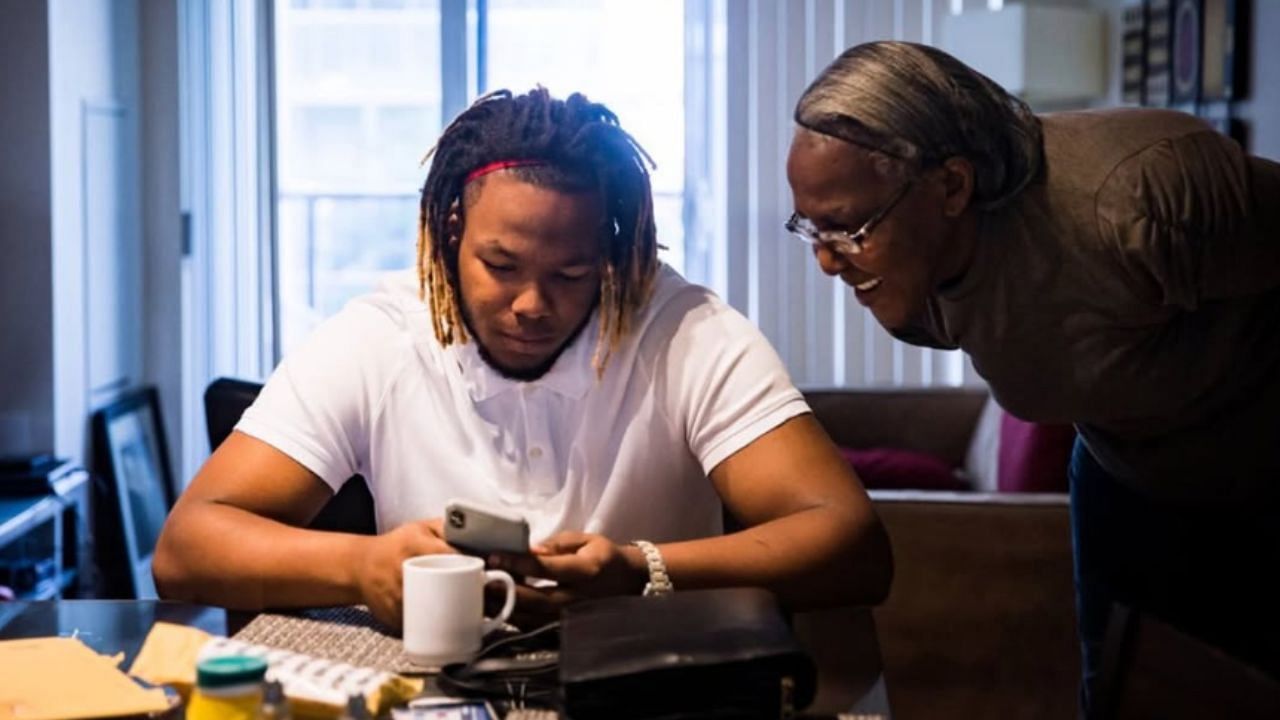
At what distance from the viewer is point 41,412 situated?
12.3 ft

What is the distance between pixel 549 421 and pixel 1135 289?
619 millimetres

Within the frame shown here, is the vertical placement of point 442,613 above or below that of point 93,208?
below

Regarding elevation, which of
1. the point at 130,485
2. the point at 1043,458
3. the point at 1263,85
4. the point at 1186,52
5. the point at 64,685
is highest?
the point at 1186,52

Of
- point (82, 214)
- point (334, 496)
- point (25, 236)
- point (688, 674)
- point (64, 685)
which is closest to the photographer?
point (688, 674)

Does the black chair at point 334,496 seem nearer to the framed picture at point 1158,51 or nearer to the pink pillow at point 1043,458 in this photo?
the pink pillow at point 1043,458

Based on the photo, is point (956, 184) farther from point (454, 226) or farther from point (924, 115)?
point (454, 226)

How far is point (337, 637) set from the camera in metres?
1.42

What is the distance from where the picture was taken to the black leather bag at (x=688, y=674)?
1127 millimetres

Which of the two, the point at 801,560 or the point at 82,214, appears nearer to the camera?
the point at 801,560

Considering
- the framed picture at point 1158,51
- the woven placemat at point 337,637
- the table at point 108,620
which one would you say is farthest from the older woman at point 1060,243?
the framed picture at point 1158,51

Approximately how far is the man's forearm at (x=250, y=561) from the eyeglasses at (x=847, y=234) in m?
0.52

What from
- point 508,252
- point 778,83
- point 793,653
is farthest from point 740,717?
point 778,83

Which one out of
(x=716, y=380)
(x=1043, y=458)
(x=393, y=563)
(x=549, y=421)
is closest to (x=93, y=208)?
(x=1043, y=458)

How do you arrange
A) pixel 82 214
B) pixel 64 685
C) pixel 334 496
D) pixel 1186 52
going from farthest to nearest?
1. pixel 82 214
2. pixel 1186 52
3. pixel 334 496
4. pixel 64 685
